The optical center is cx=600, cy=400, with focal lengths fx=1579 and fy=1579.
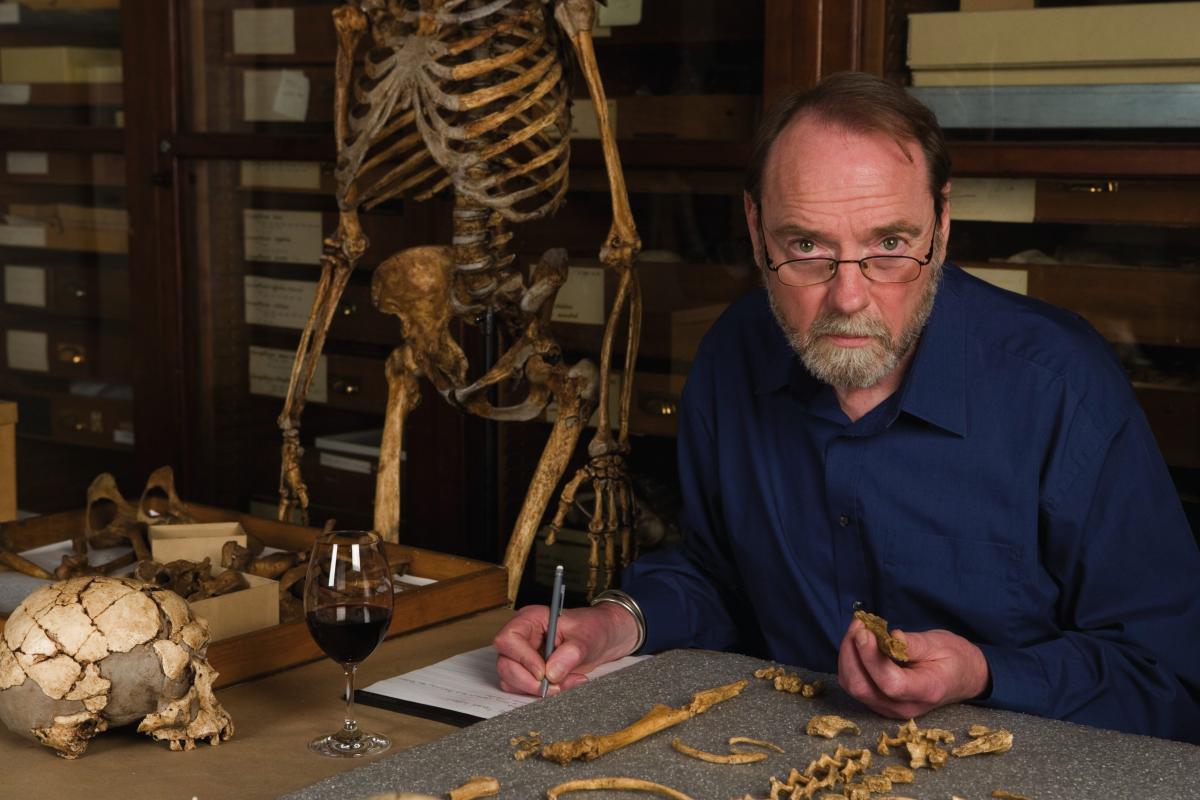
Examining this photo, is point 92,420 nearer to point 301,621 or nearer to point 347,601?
point 301,621

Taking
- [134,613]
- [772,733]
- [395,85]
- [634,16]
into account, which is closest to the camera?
[772,733]

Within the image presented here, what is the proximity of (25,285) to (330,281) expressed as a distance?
2.05m

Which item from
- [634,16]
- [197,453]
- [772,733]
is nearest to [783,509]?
[772,733]

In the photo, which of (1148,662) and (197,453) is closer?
(1148,662)

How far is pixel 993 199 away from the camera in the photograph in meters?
2.70

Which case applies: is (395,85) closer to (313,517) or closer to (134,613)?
(134,613)

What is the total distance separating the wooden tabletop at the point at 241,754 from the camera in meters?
1.55

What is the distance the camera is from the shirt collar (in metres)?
2.05

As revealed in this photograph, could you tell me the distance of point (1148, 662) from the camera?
196 centimetres

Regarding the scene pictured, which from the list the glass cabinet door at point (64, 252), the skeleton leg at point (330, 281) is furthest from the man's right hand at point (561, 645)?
the glass cabinet door at point (64, 252)

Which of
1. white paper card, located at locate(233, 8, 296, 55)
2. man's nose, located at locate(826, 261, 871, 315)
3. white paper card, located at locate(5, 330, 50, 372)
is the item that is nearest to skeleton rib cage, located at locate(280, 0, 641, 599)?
man's nose, located at locate(826, 261, 871, 315)

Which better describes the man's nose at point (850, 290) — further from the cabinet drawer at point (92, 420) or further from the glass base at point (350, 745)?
the cabinet drawer at point (92, 420)

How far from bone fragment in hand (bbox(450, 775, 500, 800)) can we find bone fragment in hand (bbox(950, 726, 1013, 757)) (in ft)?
1.45

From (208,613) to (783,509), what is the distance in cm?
79
